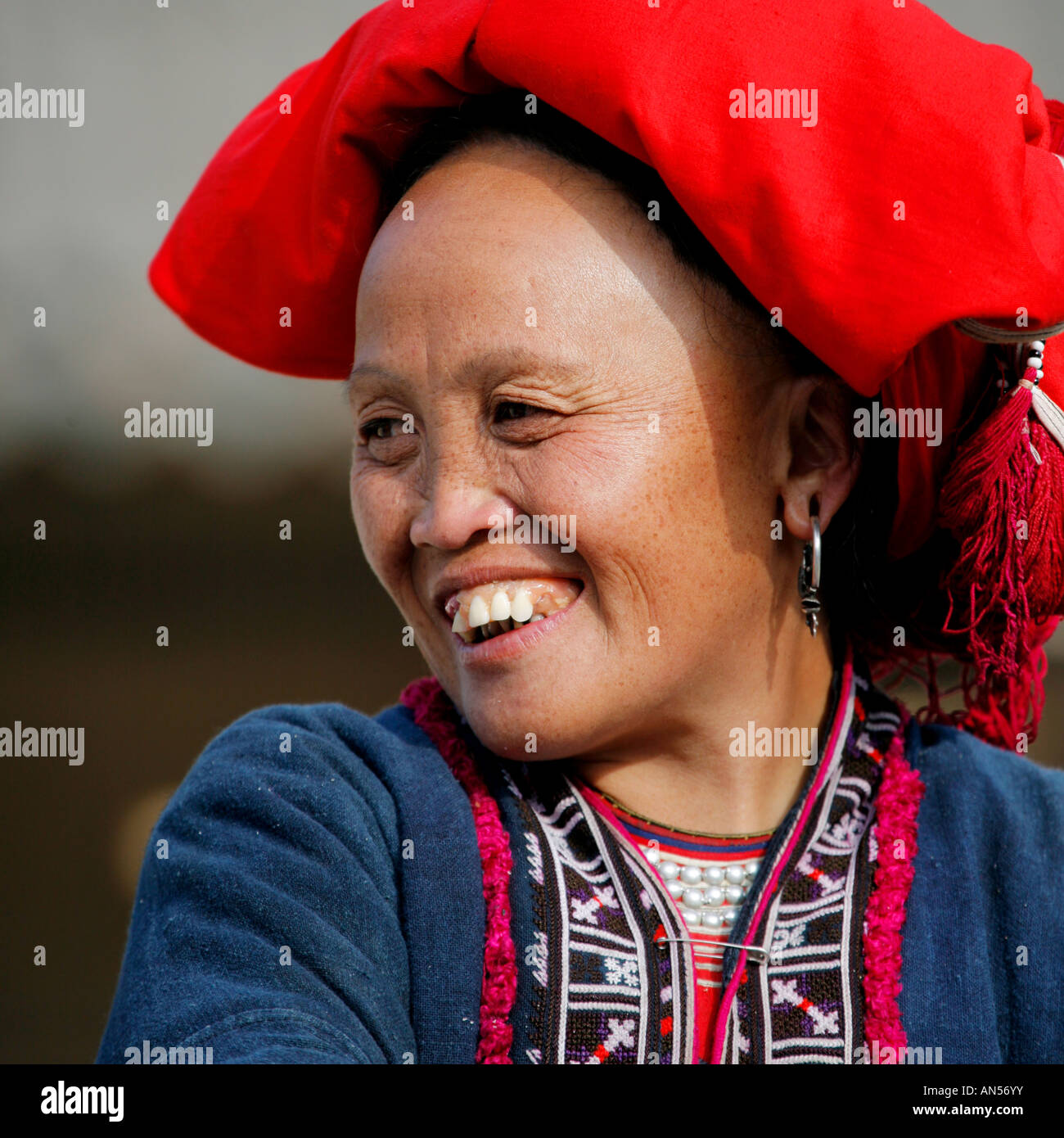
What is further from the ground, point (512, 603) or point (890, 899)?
point (512, 603)

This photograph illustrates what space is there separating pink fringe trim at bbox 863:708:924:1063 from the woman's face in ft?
1.10

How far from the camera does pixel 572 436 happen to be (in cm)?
150

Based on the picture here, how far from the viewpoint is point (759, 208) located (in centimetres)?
141

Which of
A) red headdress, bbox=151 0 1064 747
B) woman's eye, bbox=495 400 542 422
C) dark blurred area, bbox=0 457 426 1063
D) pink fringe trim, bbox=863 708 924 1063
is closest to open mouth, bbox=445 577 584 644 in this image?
woman's eye, bbox=495 400 542 422

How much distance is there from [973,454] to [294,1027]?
1069mm

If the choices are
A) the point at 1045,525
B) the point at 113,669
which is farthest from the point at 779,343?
the point at 113,669

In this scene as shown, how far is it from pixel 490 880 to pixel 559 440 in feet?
1.77

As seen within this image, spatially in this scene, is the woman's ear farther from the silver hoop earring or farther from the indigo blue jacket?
the indigo blue jacket

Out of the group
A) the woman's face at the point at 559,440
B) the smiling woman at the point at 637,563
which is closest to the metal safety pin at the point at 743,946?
the smiling woman at the point at 637,563

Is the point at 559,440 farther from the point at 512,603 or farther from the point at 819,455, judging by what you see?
the point at 819,455

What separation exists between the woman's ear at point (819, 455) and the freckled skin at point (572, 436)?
0.12ft

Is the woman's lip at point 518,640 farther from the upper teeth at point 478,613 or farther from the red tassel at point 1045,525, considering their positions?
the red tassel at point 1045,525

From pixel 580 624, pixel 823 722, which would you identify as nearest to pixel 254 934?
pixel 580 624

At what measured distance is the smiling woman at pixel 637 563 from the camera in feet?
4.62
